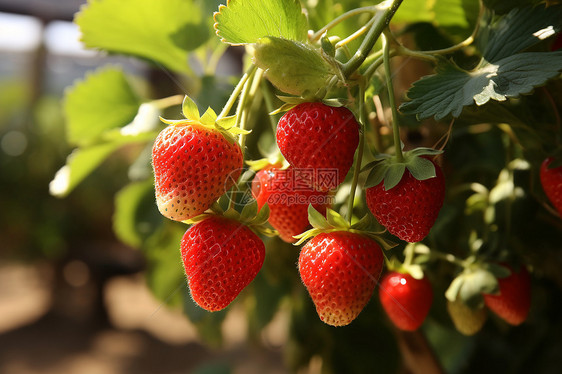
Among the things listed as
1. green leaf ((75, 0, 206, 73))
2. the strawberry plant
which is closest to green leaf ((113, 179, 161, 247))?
the strawberry plant

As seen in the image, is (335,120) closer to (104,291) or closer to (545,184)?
(545,184)

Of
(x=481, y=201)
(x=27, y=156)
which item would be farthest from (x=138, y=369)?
(x=481, y=201)

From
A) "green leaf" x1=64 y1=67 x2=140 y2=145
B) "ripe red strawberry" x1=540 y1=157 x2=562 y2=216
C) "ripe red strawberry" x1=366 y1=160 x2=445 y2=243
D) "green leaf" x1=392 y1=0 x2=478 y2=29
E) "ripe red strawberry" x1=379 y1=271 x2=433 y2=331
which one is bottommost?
"ripe red strawberry" x1=379 y1=271 x2=433 y2=331

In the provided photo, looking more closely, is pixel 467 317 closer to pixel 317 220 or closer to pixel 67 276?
pixel 317 220

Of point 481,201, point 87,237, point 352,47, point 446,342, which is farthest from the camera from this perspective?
point 87,237

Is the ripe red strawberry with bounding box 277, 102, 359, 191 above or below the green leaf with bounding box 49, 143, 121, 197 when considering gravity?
above

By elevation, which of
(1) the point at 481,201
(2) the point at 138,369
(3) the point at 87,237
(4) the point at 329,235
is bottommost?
(2) the point at 138,369

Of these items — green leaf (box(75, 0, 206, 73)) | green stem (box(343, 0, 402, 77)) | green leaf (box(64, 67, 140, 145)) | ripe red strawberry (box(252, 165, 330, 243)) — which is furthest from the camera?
green leaf (box(64, 67, 140, 145))

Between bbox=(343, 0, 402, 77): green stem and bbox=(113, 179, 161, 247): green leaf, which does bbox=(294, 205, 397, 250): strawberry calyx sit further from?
bbox=(113, 179, 161, 247): green leaf

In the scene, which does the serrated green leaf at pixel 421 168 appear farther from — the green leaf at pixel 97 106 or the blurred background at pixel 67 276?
the blurred background at pixel 67 276
